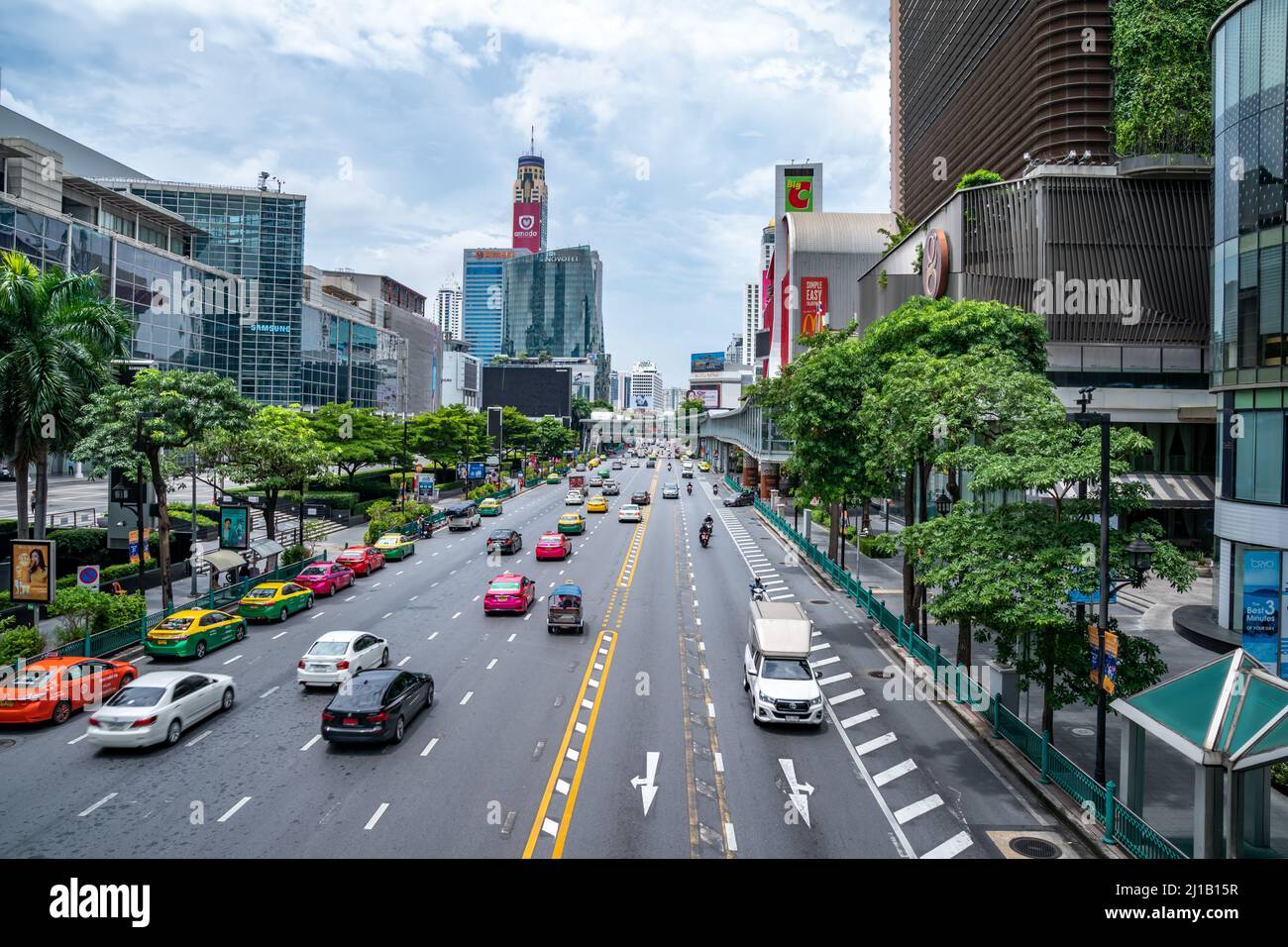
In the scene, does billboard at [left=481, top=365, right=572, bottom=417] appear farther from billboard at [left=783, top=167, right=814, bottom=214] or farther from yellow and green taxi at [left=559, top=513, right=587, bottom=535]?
yellow and green taxi at [left=559, top=513, right=587, bottom=535]

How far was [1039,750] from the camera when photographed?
17.3 m

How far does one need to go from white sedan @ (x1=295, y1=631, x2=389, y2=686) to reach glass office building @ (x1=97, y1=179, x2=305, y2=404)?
8913 cm

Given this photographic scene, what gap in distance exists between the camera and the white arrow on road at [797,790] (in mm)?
15208

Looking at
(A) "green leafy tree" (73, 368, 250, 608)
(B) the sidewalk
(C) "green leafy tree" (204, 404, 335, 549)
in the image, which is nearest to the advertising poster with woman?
(A) "green leafy tree" (73, 368, 250, 608)

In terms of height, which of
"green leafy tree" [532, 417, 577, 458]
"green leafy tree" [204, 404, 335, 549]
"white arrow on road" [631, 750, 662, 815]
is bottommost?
"white arrow on road" [631, 750, 662, 815]

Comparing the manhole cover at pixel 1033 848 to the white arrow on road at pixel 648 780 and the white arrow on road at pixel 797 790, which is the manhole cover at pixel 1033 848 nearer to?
the white arrow on road at pixel 797 790

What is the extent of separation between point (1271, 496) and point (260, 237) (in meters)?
114

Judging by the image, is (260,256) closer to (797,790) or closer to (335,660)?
(335,660)

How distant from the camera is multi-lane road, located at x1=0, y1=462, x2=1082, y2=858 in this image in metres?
13.7

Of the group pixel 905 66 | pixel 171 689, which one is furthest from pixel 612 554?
pixel 905 66

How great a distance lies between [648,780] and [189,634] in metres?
16.9

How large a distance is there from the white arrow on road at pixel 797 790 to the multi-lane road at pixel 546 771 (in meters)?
0.07

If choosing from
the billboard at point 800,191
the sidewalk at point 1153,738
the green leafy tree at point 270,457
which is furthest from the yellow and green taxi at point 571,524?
the billboard at point 800,191

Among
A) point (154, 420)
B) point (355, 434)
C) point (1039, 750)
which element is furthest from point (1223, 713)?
point (355, 434)
